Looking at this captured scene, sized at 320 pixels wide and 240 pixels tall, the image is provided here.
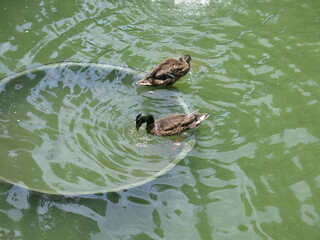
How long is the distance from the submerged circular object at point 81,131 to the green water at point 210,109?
0.21 m

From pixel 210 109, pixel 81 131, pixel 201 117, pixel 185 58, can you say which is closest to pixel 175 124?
pixel 201 117

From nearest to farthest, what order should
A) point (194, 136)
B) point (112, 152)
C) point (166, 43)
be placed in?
point (112, 152), point (194, 136), point (166, 43)

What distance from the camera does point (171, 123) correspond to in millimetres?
5461

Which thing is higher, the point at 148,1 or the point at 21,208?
the point at 148,1

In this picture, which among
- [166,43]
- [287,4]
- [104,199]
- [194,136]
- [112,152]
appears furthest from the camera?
[287,4]

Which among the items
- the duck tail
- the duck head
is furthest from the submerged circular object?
the duck head

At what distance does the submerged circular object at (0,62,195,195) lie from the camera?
15.8 ft

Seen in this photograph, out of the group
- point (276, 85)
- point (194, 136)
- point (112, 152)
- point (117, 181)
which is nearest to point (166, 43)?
point (276, 85)

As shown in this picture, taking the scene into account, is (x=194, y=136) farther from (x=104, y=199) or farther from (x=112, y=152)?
(x=104, y=199)

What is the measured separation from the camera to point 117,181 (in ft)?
15.4

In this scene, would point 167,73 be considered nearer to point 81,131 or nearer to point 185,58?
point 185,58

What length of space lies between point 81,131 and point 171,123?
117cm

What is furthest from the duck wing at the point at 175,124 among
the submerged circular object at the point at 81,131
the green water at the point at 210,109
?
the green water at the point at 210,109

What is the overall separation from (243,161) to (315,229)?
1.17 meters
